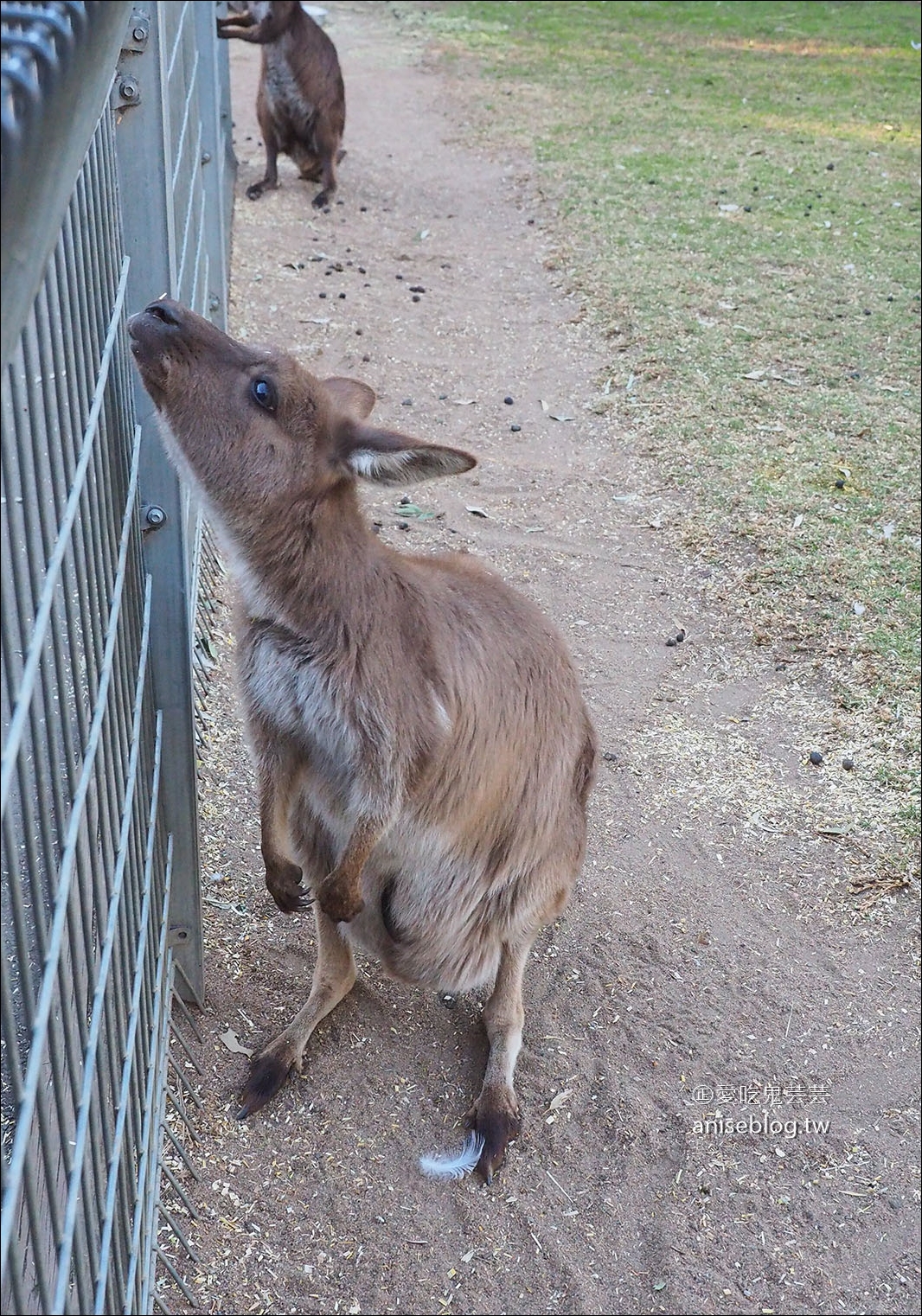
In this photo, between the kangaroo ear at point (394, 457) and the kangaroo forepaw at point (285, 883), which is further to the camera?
the kangaroo forepaw at point (285, 883)

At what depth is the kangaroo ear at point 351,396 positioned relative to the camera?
2838 millimetres

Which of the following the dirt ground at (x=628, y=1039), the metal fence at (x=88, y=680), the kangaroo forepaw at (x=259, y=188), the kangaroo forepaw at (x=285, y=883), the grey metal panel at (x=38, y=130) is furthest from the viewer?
the kangaroo forepaw at (x=259, y=188)

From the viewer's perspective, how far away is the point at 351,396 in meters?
2.91

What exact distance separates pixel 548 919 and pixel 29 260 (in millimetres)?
2263

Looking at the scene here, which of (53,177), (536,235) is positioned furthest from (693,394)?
(53,177)

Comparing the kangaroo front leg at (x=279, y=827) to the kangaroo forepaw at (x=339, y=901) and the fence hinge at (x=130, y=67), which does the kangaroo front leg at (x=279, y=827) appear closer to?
the kangaroo forepaw at (x=339, y=901)

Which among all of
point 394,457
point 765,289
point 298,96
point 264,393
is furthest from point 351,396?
point 298,96

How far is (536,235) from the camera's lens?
29.1 ft

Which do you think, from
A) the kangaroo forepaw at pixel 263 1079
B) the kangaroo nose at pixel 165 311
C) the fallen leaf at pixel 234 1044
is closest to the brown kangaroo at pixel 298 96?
the kangaroo nose at pixel 165 311

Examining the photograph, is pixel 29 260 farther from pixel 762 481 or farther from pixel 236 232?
pixel 236 232

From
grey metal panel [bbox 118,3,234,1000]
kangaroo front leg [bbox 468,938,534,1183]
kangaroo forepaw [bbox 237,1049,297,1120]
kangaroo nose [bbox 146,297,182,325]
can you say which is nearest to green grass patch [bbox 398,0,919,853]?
kangaroo front leg [bbox 468,938,534,1183]

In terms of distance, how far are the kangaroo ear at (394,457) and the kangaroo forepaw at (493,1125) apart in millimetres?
1396

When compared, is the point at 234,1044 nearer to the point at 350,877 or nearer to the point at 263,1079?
the point at 263,1079

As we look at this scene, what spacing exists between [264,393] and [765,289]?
6059 mm
